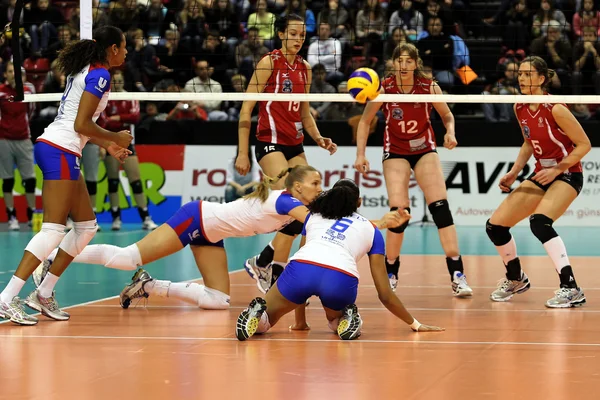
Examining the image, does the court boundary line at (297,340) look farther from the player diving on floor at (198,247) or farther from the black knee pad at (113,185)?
the black knee pad at (113,185)

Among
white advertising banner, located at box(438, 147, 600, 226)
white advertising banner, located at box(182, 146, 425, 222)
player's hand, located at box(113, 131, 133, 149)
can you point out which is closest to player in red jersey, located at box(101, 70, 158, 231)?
white advertising banner, located at box(182, 146, 425, 222)

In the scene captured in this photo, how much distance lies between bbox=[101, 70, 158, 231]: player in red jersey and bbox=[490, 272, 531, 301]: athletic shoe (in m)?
8.08

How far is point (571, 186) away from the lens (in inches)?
335

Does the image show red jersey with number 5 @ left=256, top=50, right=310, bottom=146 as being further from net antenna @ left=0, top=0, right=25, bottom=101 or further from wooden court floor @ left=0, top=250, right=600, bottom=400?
net antenna @ left=0, top=0, right=25, bottom=101

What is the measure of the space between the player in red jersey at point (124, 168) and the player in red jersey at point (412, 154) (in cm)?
729

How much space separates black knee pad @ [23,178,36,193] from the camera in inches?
639

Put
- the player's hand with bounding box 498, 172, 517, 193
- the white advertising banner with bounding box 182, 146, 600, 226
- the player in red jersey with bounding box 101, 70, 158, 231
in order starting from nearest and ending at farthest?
1. the player's hand with bounding box 498, 172, 517, 193
2. the player in red jersey with bounding box 101, 70, 158, 231
3. the white advertising banner with bounding box 182, 146, 600, 226

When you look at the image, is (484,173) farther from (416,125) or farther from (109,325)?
(109,325)

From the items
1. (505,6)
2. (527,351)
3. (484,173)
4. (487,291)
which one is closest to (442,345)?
(527,351)

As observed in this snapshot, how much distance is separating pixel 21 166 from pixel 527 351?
1162 cm

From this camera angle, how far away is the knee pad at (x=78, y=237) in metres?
7.54

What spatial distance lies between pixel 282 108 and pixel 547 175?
7.84 feet

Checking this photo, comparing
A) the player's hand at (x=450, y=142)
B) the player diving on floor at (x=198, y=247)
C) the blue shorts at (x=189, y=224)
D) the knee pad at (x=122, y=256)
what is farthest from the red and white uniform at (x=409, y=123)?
the knee pad at (x=122, y=256)

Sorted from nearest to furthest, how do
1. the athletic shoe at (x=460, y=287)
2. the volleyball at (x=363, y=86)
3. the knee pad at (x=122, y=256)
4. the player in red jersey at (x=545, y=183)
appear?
the knee pad at (x=122, y=256) < the volleyball at (x=363, y=86) < the player in red jersey at (x=545, y=183) < the athletic shoe at (x=460, y=287)
